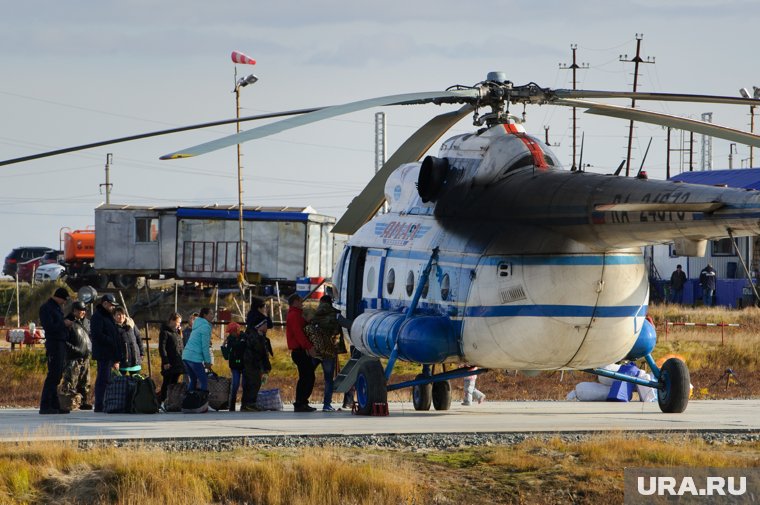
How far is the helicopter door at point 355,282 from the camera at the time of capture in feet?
70.5

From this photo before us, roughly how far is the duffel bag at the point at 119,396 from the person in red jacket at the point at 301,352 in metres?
2.68

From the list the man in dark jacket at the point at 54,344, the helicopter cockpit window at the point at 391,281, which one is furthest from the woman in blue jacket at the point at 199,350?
the helicopter cockpit window at the point at 391,281

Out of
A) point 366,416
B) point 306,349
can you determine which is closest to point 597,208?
point 366,416

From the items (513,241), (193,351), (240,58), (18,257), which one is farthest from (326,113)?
(18,257)

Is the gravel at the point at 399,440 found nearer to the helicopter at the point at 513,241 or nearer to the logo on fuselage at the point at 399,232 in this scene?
the helicopter at the point at 513,241

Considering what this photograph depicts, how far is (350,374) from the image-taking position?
20391 millimetres

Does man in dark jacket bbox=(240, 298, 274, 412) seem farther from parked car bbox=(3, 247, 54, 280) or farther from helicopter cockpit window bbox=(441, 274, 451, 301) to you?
parked car bbox=(3, 247, 54, 280)

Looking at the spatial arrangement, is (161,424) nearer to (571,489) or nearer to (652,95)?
(571,489)

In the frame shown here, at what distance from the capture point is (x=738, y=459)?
1370cm

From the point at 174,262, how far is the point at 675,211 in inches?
1769

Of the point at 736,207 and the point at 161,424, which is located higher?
the point at 736,207

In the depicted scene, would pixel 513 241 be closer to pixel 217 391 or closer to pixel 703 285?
pixel 217 391

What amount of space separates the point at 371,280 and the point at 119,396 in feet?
15.0

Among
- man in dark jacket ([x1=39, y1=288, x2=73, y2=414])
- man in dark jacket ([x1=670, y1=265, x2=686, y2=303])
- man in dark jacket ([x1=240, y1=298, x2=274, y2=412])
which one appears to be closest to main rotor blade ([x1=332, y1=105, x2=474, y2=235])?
man in dark jacket ([x1=240, y1=298, x2=274, y2=412])
